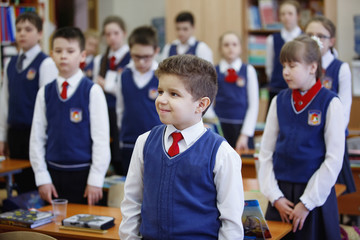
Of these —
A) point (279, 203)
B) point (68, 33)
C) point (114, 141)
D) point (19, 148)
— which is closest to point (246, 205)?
point (279, 203)

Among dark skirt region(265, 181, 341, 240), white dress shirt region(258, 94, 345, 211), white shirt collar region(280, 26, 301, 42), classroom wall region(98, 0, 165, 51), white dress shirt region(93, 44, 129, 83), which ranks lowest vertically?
dark skirt region(265, 181, 341, 240)

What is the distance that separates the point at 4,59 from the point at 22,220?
11.7ft

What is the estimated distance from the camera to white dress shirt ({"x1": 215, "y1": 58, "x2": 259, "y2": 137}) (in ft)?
14.8

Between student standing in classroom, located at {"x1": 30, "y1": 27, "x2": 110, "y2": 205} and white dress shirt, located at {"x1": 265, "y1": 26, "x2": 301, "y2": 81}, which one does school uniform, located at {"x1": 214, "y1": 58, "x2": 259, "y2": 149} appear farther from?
student standing in classroom, located at {"x1": 30, "y1": 27, "x2": 110, "y2": 205}

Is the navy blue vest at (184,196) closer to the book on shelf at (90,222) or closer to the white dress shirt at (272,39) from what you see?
the book on shelf at (90,222)

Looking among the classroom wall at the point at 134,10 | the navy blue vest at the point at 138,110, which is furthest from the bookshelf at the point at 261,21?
the navy blue vest at the point at 138,110

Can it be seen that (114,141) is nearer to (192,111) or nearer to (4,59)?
(4,59)

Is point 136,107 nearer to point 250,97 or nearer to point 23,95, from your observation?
point 23,95

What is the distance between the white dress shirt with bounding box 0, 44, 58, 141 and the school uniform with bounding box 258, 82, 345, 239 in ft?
6.15

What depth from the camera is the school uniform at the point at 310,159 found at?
241 centimetres

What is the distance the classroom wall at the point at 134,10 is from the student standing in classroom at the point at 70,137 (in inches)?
199

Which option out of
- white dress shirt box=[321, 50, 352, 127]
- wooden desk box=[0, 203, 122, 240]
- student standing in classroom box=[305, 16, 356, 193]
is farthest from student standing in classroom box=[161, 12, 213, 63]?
wooden desk box=[0, 203, 122, 240]

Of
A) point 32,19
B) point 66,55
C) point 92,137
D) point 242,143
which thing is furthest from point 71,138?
point 242,143

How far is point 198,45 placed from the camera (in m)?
6.01
